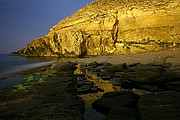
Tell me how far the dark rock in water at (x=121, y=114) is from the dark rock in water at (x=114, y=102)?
1.69 ft

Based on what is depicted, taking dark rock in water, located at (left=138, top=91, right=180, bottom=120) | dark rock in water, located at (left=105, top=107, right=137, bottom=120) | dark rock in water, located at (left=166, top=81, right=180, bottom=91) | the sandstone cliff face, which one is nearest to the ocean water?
the sandstone cliff face

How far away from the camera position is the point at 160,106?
4992 millimetres

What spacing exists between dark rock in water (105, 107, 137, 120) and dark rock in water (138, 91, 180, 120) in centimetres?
27

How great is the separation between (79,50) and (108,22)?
31.5 feet

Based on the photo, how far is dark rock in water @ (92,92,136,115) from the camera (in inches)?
235

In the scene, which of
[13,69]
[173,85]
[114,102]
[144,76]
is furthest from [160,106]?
[13,69]

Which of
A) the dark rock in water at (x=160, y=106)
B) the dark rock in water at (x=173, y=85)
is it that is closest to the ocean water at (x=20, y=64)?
the dark rock in water at (x=173, y=85)

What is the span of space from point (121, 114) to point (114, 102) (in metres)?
1.10

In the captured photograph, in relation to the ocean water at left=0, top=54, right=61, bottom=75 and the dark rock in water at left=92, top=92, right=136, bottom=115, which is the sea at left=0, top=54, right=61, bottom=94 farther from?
the dark rock in water at left=92, top=92, right=136, bottom=115

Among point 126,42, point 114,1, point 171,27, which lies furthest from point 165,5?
point 114,1

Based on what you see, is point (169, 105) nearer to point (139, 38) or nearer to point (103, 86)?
point (103, 86)

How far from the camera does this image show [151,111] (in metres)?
4.76

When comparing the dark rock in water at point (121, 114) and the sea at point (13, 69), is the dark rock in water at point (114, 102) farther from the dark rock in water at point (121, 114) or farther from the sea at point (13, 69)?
the sea at point (13, 69)

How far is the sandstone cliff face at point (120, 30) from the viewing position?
35.3 m
